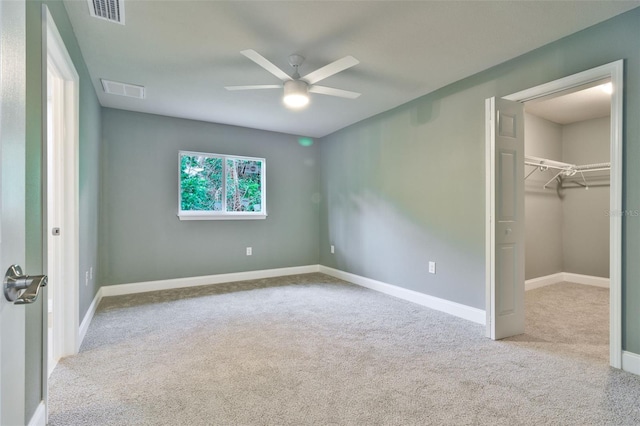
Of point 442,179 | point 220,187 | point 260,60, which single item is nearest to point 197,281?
point 220,187

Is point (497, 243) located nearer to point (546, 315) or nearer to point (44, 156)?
point (546, 315)

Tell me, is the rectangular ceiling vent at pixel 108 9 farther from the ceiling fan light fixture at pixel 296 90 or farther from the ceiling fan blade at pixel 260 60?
the ceiling fan light fixture at pixel 296 90

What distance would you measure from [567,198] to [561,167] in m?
0.65

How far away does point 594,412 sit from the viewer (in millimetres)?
1693

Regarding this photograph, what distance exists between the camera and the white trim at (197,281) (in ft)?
13.4

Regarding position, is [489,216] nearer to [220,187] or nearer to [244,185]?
[244,185]

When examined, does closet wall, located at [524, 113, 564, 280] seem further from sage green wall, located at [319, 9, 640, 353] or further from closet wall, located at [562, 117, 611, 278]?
sage green wall, located at [319, 9, 640, 353]

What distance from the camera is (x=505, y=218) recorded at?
2.80m

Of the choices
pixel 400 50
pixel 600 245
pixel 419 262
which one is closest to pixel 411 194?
pixel 419 262

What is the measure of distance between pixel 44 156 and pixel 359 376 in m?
2.13

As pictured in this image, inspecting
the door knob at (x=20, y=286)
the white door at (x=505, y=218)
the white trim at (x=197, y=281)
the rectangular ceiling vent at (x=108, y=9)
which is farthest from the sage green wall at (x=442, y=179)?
the door knob at (x=20, y=286)

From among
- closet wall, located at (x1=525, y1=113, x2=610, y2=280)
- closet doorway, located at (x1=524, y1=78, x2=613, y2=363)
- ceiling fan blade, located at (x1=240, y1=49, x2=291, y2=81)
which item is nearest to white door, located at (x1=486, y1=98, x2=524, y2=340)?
closet doorway, located at (x1=524, y1=78, x2=613, y2=363)

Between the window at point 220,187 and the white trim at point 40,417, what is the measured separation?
310cm

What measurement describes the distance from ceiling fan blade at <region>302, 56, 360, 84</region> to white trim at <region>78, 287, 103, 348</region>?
2.71 m
